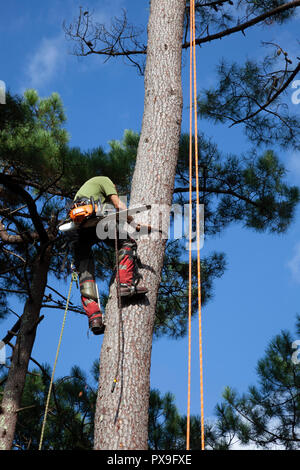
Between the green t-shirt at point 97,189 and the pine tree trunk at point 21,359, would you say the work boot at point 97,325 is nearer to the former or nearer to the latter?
the green t-shirt at point 97,189

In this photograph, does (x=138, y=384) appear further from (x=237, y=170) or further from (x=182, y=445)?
(x=182, y=445)

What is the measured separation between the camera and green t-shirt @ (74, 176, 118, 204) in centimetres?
355

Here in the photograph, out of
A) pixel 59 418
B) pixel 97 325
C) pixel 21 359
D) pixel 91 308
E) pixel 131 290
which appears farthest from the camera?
pixel 59 418

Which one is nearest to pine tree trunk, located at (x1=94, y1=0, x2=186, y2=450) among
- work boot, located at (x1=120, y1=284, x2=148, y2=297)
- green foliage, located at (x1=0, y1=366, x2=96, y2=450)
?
work boot, located at (x1=120, y1=284, x2=148, y2=297)

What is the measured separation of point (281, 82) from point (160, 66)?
2147mm

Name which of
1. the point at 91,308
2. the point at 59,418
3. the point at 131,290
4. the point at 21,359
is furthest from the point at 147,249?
the point at 59,418

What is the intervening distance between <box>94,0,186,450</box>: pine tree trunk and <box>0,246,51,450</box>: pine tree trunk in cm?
265

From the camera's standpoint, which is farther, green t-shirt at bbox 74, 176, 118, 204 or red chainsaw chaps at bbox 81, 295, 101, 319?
green t-shirt at bbox 74, 176, 118, 204

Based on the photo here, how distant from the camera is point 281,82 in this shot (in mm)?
5645

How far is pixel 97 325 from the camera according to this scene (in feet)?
10.7

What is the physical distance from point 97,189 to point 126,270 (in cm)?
71

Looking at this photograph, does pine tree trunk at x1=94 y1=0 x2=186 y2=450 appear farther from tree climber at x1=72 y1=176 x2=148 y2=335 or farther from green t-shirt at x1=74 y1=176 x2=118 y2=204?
green t-shirt at x1=74 y1=176 x2=118 y2=204

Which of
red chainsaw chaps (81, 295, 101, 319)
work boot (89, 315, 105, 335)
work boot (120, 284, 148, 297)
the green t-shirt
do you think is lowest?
work boot (89, 315, 105, 335)

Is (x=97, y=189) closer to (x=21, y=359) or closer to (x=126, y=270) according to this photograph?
(x=126, y=270)
